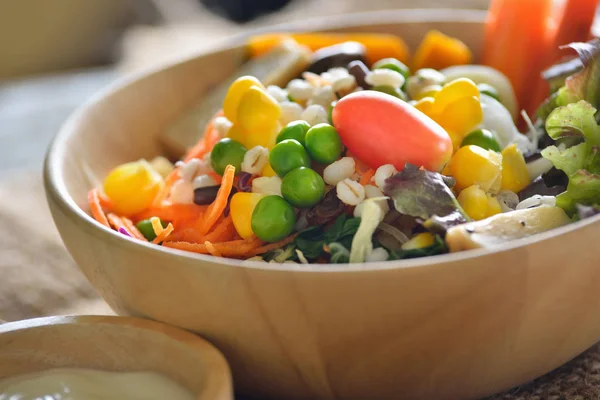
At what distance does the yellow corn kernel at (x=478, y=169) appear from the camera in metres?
0.81

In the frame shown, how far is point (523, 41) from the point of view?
119 centimetres

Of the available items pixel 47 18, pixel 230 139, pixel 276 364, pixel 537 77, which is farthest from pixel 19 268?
pixel 47 18

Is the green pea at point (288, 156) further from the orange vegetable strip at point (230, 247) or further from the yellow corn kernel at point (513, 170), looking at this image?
the yellow corn kernel at point (513, 170)

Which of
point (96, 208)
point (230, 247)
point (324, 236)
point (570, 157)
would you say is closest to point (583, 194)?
point (570, 157)

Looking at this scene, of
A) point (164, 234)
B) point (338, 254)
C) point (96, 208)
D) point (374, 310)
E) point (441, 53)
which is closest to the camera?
point (374, 310)

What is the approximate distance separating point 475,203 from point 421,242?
0.33 feet

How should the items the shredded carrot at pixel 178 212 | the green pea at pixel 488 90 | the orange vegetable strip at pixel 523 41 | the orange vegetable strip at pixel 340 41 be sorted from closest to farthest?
1. the shredded carrot at pixel 178 212
2. the green pea at pixel 488 90
3. the orange vegetable strip at pixel 523 41
4. the orange vegetable strip at pixel 340 41

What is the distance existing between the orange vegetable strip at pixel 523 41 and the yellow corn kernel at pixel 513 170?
1.14 ft

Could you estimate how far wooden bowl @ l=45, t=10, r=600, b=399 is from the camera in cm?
62

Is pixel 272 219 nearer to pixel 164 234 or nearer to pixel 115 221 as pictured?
pixel 164 234

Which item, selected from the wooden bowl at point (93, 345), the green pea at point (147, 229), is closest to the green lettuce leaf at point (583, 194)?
the wooden bowl at point (93, 345)

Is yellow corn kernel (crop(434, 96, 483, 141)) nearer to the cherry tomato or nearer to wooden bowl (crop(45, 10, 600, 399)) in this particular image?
the cherry tomato

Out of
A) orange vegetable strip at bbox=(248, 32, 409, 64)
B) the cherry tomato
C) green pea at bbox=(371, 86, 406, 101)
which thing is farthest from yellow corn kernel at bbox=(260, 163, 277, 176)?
orange vegetable strip at bbox=(248, 32, 409, 64)

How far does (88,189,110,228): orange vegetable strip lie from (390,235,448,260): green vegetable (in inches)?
16.5
